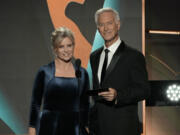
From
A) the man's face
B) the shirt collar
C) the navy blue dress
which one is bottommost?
the navy blue dress

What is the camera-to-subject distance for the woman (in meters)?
2.01

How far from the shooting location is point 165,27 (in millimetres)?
3584

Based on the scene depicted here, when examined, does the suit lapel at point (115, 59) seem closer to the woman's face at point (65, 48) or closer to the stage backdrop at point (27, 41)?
the woman's face at point (65, 48)

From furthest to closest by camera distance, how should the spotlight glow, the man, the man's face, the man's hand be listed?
the spotlight glow
the man's face
the man
the man's hand

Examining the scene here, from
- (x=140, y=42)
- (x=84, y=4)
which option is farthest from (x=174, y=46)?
(x=84, y=4)

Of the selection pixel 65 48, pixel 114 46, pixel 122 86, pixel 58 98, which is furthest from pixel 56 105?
pixel 114 46

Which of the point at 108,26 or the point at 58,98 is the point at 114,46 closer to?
the point at 108,26

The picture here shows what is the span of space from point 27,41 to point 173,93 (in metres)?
2.15

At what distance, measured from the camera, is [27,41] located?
114 inches

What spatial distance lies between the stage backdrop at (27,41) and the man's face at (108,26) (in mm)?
1033

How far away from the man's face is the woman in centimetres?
29

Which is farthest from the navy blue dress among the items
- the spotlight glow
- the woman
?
the spotlight glow

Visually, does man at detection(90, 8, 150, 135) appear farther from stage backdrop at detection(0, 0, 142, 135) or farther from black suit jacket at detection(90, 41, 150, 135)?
stage backdrop at detection(0, 0, 142, 135)

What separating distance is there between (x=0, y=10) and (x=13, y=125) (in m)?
1.39
